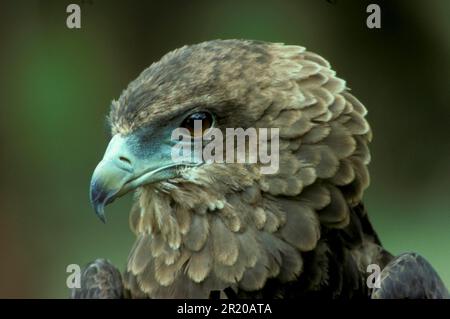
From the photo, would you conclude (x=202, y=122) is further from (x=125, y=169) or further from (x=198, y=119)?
(x=125, y=169)

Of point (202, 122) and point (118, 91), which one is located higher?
point (118, 91)

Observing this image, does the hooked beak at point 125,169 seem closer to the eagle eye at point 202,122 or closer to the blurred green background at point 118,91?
the eagle eye at point 202,122

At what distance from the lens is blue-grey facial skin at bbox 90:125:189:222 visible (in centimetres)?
292

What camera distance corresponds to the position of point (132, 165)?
2.99 m

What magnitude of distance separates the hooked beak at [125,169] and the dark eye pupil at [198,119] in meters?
0.10

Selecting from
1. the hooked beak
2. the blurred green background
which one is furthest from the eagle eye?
the blurred green background

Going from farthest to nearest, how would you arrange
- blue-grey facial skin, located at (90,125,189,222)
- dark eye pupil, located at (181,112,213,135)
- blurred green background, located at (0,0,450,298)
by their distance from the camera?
1. blurred green background, located at (0,0,450,298)
2. dark eye pupil, located at (181,112,213,135)
3. blue-grey facial skin, located at (90,125,189,222)

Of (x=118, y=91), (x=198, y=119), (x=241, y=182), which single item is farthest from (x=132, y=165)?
(x=118, y=91)

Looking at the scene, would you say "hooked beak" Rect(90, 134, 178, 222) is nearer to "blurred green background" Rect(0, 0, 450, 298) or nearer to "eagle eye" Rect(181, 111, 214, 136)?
"eagle eye" Rect(181, 111, 214, 136)

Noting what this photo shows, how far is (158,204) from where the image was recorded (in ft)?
10.3

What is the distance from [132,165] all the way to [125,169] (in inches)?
1.4

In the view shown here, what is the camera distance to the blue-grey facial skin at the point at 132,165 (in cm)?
292

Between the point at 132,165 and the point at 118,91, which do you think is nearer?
the point at 132,165

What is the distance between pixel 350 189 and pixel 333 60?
170cm
